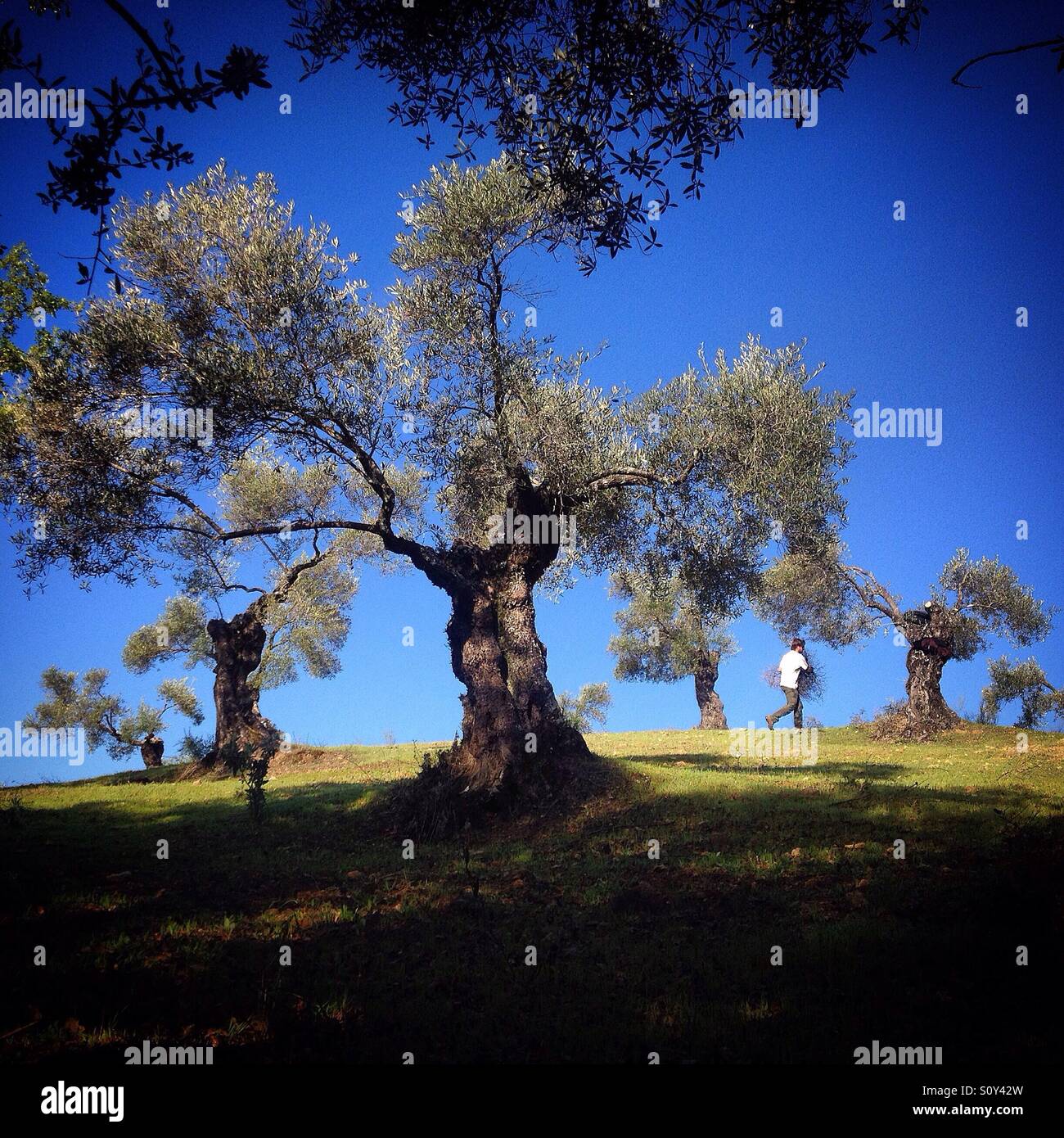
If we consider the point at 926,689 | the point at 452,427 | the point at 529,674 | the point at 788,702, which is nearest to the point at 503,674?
the point at 529,674

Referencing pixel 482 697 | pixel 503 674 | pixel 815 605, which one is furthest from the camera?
pixel 815 605

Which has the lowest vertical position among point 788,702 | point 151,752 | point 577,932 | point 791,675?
point 151,752

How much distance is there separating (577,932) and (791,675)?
58.9 ft

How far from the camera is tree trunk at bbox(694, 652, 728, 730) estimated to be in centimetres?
4753

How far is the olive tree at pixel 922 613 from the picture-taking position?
106ft

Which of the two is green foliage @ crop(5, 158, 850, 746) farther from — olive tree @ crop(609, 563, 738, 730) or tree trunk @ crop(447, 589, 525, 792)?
olive tree @ crop(609, 563, 738, 730)

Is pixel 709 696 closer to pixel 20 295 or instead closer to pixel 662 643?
pixel 662 643

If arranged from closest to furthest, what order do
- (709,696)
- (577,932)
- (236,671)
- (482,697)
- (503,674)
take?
(577,932) < (482,697) < (503,674) < (236,671) < (709,696)

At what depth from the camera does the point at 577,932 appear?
30.3 ft

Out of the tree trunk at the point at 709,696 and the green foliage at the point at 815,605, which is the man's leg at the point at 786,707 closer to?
the green foliage at the point at 815,605

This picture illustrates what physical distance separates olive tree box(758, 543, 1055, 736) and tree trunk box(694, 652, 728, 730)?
9.45m

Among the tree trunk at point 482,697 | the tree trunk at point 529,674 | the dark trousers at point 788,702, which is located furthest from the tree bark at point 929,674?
the tree trunk at point 482,697

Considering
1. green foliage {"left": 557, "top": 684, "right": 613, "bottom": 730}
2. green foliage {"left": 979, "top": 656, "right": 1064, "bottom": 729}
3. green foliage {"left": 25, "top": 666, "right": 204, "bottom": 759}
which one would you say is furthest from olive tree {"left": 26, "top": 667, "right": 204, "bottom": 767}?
green foliage {"left": 979, "top": 656, "right": 1064, "bottom": 729}
